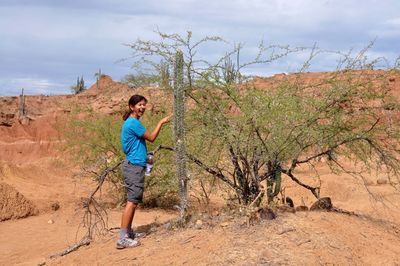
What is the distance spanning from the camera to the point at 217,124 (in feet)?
22.6

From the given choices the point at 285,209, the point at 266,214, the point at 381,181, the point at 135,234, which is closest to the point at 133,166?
the point at 135,234

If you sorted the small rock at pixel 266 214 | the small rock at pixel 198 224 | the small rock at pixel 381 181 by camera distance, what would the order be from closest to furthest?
the small rock at pixel 266 214 → the small rock at pixel 198 224 → the small rock at pixel 381 181

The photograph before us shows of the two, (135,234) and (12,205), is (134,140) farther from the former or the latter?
(12,205)

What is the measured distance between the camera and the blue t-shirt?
6371mm

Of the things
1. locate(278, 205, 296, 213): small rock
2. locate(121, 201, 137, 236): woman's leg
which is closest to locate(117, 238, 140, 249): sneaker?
locate(121, 201, 137, 236): woman's leg

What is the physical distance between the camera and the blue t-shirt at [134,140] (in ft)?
20.9

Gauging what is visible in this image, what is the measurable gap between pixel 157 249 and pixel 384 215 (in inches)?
230

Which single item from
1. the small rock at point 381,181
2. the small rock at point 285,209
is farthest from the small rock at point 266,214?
the small rock at point 381,181

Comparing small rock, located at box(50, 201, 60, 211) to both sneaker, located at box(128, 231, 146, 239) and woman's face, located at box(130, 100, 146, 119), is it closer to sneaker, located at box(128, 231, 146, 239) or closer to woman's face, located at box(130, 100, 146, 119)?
sneaker, located at box(128, 231, 146, 239)

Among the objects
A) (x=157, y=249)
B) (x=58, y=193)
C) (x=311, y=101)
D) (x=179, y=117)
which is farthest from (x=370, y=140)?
(x=58, y=193)

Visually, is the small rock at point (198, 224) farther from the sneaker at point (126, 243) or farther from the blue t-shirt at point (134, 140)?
the blue t-shirt at point (134, 140)

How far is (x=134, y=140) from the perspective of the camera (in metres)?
6.43

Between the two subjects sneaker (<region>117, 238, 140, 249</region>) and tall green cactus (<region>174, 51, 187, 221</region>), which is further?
tall green cactus (<region>174, 51, 187, 221</region>)

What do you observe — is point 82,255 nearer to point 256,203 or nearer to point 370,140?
point 256,203
